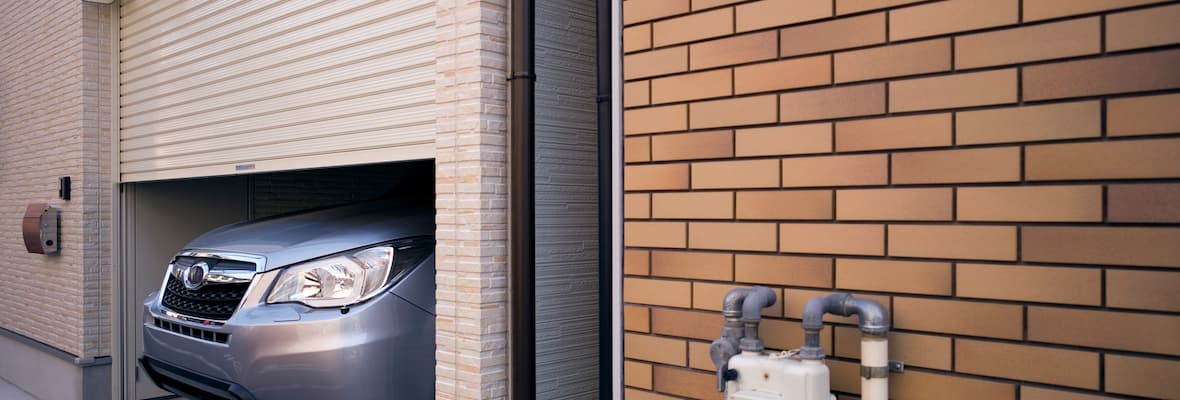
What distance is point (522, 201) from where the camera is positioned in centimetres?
363

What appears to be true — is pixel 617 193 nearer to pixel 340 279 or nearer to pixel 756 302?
pixel 756 302

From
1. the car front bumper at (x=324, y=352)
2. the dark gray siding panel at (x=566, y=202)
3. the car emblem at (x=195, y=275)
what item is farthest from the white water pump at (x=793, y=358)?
the car emblem at (x=195, y=275)

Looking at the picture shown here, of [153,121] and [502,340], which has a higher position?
[153,121]

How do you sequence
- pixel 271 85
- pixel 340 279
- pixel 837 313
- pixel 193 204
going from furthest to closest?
pixel 193 204
pixel 271 85
pixel 340 279
pixel 837 313

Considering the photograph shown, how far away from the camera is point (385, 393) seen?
3.92 m

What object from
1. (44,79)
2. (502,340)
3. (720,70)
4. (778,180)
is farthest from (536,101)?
(44,79)

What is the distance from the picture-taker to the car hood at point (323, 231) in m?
4.21

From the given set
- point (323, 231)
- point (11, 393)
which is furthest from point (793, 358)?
point (11, 393)

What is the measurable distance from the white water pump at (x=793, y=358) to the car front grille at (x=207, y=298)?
2.78 m

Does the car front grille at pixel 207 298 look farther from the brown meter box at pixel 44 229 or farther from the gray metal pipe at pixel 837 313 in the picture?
the brown meter box at pixel 44 229

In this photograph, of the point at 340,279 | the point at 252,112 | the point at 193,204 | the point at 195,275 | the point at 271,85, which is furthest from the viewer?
the point at 193,204

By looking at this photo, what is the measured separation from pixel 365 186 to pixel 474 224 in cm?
471

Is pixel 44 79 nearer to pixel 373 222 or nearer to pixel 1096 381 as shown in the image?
pixel 373 222

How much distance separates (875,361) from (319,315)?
258cm
